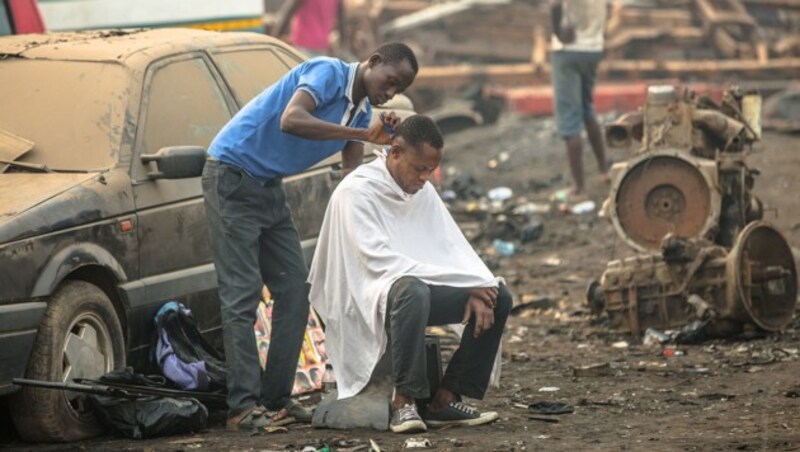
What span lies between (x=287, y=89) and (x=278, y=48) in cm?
213

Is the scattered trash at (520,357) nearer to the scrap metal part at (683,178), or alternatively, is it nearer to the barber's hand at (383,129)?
the scrap metal part at (683,178)

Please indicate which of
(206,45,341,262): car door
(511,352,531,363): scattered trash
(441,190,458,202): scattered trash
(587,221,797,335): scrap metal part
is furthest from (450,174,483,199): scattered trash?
(206,45,341,262): car door

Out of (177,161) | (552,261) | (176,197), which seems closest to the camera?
(177,161)

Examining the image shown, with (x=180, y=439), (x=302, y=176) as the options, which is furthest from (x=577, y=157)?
(x=180, y=439)

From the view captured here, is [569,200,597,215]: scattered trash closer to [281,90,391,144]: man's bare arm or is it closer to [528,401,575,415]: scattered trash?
[528,401,575,415]: scattered trash

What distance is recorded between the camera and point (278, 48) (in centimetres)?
949

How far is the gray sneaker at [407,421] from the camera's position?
7027mm

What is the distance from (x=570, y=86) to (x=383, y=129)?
7686 mm

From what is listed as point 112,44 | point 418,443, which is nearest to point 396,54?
point 418,443

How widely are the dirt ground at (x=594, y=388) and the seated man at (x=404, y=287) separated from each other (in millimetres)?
234

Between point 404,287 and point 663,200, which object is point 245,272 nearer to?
point 404,287

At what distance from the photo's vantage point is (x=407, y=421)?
23.1ft

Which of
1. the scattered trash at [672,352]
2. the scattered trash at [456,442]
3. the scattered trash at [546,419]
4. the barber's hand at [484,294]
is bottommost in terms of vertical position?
the scattered trash at [672,352]

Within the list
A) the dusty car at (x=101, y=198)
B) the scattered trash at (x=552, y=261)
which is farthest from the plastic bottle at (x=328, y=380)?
the scattered trash at (x=552, y=261)
